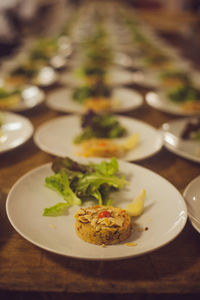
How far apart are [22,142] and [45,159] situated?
160 mm

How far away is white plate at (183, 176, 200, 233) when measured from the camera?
1.20 metres

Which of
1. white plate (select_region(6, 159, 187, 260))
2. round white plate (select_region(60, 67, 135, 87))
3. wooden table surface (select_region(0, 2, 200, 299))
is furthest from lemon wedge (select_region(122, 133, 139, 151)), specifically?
round white plate (select_region(60, 67, 135, 87))

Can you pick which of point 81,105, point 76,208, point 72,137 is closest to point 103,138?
point 72,137

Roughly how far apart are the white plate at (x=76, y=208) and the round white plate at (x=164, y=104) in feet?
3.09

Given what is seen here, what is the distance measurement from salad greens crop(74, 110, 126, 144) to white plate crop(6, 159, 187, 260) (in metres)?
0.46

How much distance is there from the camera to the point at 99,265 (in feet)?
3.53

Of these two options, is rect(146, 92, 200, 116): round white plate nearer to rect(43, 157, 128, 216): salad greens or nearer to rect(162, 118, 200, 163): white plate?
rect(162, 118, 200, 163): white plate

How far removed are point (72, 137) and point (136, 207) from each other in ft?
2.73

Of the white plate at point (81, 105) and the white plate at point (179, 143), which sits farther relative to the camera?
the white plate at point (81, 105)

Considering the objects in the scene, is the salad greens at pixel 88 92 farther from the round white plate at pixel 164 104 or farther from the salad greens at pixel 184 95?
the salad greens at pixel 184 95

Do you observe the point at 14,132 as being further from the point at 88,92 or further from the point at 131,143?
the point at 88,92

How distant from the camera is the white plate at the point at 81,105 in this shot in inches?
95.3

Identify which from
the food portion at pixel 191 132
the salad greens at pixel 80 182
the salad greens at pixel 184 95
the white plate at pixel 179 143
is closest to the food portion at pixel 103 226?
the salad greens at pixel 80 182

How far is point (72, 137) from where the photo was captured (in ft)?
6.59
